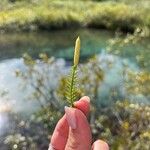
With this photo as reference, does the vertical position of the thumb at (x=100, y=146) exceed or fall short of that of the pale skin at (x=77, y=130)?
it falls short

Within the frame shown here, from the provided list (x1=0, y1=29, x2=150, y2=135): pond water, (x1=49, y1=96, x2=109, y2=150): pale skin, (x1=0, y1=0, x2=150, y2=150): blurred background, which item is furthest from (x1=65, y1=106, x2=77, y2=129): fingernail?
(x1=0, y1=29, x2=150, y2=135): pond water

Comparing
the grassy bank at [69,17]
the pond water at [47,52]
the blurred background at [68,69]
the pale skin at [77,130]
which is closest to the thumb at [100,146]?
the pale skin at [77,130]

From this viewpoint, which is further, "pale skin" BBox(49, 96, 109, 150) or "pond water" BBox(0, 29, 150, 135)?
"pond water" BBox(0, 29, 150, 135)

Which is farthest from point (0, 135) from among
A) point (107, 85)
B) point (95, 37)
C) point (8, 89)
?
point (95, 37)

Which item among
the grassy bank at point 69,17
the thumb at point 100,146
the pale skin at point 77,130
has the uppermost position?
the pale skin at point 77,130

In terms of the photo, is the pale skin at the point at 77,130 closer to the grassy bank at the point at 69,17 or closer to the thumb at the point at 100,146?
the thumb at the point at 100,146

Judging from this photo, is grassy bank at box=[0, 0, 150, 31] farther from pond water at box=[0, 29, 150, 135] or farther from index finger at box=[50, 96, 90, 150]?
index finger at box=[50, 96, 90, 150]
